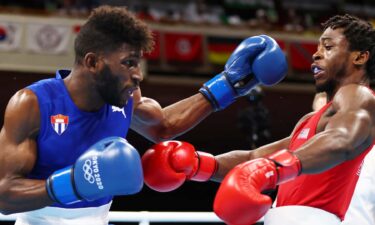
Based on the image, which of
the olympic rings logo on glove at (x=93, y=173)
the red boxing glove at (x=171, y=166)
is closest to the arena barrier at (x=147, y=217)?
the red boxing glove at (x=171, y=166)

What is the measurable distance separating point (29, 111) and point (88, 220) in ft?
1.54

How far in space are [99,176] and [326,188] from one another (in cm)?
88

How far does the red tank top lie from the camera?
92.0 inches

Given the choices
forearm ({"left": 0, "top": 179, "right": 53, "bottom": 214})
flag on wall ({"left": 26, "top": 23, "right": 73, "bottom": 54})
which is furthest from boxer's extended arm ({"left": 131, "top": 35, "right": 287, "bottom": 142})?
flag on wall ({"left": 26, "top": 23, "right": 73, "bottom": 54})

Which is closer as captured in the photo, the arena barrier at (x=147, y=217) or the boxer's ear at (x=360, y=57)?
the boxer's ear at (x=360, y=57)

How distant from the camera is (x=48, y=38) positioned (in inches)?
332

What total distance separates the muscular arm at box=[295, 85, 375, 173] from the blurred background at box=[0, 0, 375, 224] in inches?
229

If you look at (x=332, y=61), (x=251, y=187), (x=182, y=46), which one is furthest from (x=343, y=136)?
(x=182, y=46)

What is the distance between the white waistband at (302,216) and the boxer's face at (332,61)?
0.52m

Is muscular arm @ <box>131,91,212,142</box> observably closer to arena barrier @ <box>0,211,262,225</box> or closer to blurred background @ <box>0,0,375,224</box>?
arena barrier @ <box>0,211,262,225</box>

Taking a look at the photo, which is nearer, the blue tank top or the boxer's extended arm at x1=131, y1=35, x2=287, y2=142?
the blue tank top

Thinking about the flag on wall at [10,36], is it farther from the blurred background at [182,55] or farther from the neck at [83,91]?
the neck at [83,91]

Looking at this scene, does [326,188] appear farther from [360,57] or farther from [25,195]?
[25,195]

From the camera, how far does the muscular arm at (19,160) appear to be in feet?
7.08
